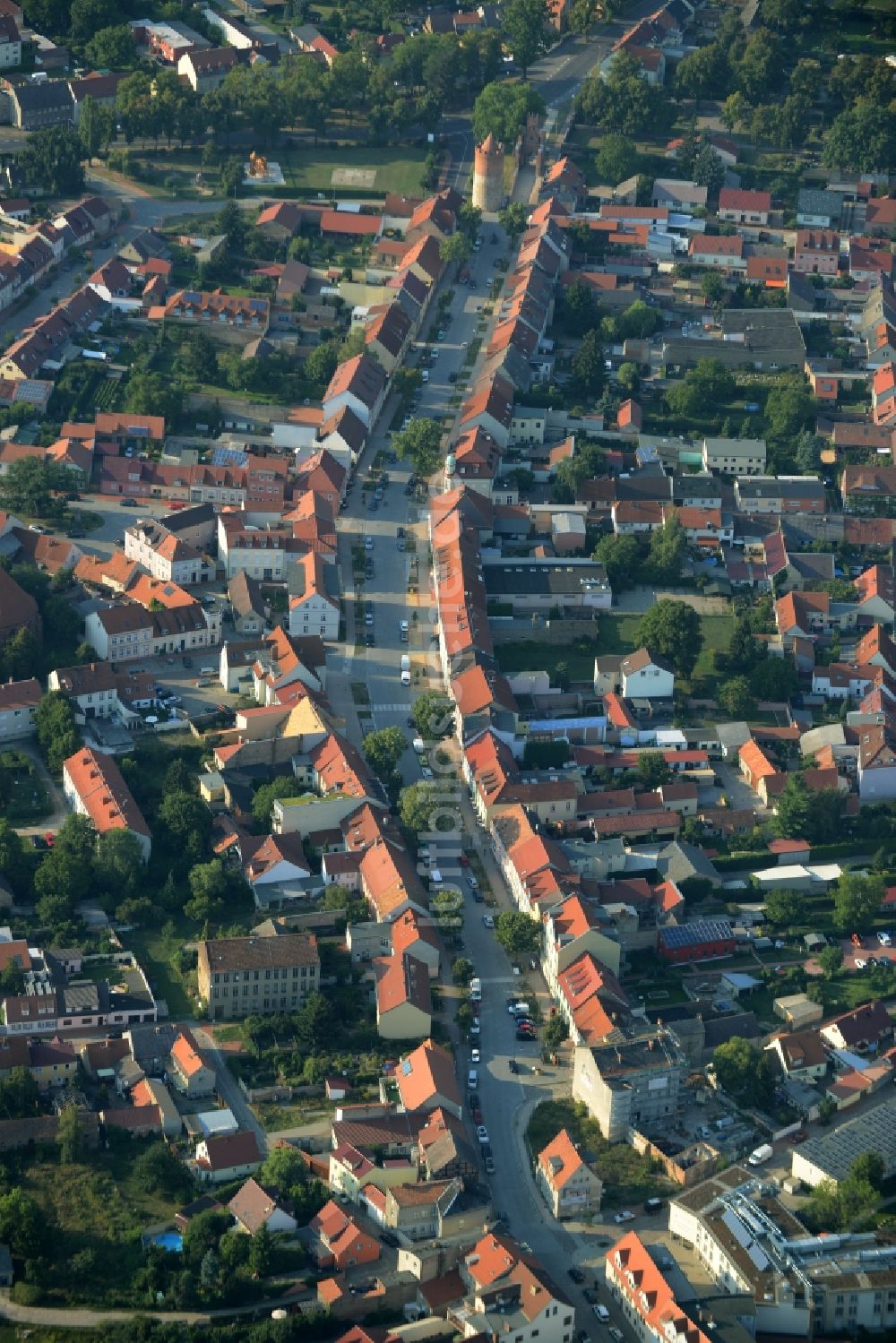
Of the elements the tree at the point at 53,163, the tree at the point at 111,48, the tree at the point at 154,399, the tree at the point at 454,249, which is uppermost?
the tree at the point at 111,48

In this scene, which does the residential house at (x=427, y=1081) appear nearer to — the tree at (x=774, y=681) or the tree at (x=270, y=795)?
the tree at (x=270, y=795)

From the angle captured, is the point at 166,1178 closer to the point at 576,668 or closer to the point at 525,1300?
the point at 525,1300

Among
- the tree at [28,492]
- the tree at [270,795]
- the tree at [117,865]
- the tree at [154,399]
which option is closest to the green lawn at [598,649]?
the tree at [270,795]

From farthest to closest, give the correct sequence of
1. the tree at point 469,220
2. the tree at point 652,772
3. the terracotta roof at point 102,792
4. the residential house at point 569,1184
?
the tree at point 469,220, the tree at point 652,772, the terracotta roof at point 102,792, the residential house at point 569,1184

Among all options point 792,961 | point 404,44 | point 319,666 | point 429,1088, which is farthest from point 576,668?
point 404,44

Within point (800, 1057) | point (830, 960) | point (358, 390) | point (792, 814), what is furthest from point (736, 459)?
point (800, 1057)

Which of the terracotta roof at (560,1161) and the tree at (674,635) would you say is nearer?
the terracotta roof at (560,1161)

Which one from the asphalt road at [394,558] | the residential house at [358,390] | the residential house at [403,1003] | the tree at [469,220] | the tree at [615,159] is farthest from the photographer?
the tree at [615,159]
